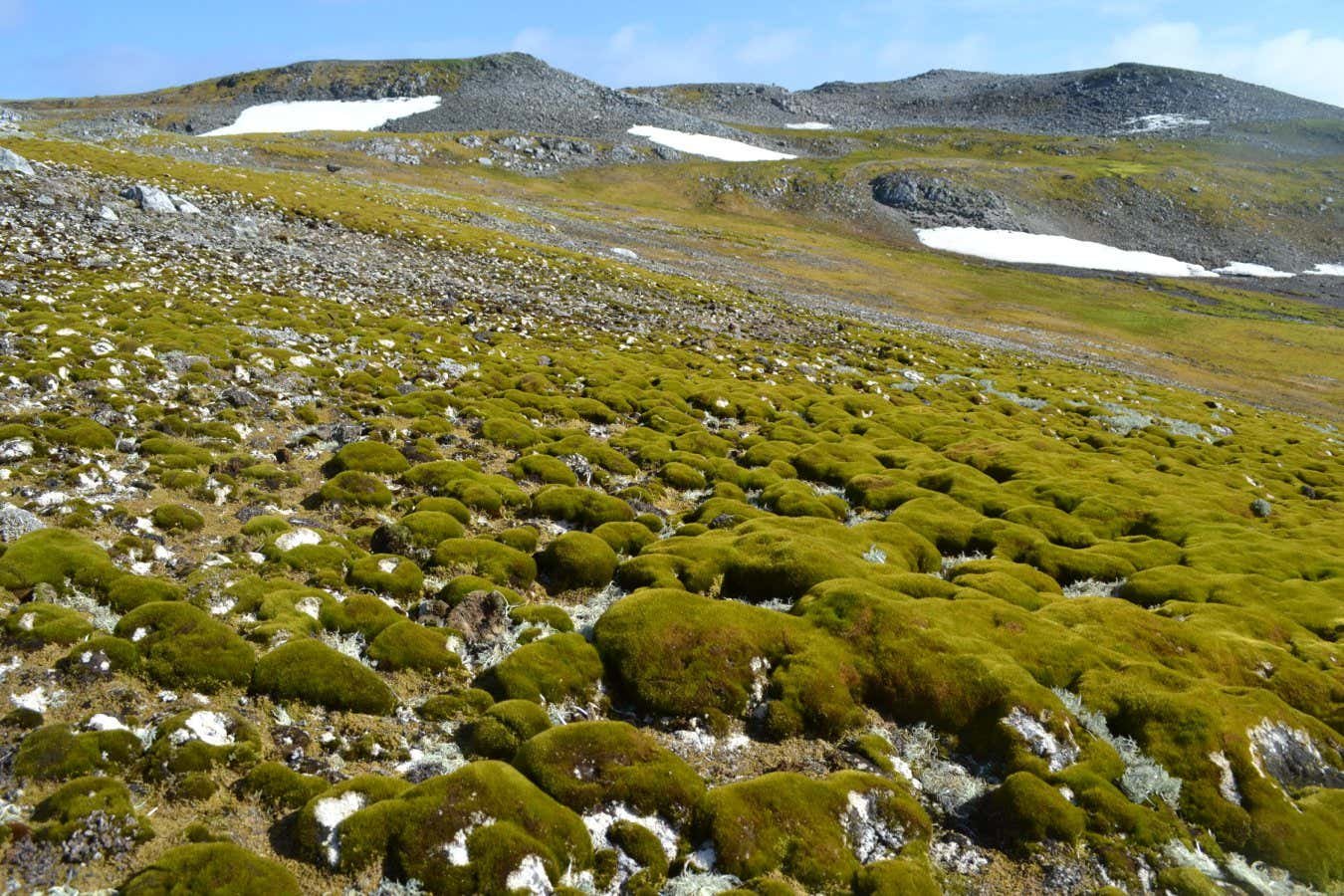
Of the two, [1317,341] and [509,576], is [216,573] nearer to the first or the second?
[509,576]

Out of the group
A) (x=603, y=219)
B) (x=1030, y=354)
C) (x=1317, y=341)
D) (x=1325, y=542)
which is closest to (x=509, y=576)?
(x=1325, y=542)

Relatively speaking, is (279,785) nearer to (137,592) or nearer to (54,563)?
(137,592)

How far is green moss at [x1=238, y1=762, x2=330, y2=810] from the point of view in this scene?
8484mm

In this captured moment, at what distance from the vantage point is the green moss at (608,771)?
30.5 ft

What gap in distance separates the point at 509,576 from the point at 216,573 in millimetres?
5201

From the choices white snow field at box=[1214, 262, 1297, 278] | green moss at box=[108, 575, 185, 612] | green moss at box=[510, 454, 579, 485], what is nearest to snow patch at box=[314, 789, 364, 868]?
green moss at box=[108, 575, 185, 612]

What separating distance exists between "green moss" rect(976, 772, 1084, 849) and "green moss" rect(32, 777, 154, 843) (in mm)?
10298

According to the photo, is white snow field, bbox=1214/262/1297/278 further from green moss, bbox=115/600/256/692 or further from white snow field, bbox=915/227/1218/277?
green moss, bbox=115/600/256/692

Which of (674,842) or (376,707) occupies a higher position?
(376,707)

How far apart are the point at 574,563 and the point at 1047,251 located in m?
169

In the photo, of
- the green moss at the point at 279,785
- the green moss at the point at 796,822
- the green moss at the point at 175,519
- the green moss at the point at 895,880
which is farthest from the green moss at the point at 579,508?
the green moss at the point at 895,880

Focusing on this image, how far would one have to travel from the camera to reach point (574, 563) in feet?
50.8

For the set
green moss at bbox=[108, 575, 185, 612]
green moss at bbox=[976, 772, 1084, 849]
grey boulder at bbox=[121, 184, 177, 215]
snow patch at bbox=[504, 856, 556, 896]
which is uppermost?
grey boulder at bbox=[121, 184, 177, 215]

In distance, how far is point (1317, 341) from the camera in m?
102
